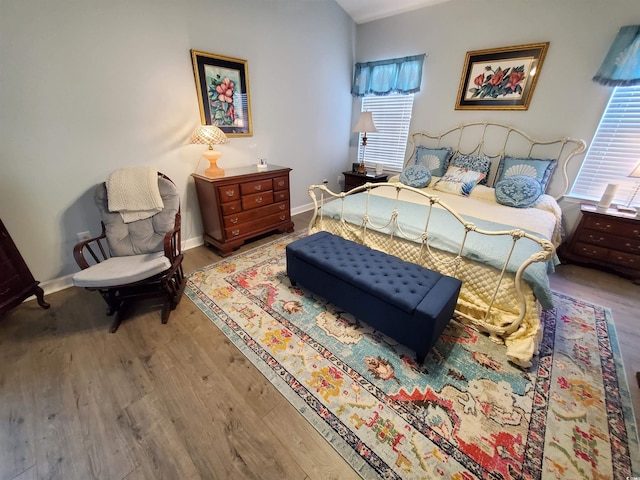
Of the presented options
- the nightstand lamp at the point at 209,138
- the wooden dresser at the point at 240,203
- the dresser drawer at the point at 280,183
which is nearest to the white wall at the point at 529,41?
the dresser drawer at the point at 280,183

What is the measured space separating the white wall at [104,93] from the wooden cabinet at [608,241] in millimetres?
3762

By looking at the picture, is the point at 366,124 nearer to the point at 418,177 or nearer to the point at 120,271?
the point at 418,177

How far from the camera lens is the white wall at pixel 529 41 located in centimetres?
251

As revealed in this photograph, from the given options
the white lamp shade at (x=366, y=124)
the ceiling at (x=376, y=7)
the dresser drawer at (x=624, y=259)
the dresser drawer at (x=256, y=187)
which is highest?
the ceiling at (x=376, y=7)

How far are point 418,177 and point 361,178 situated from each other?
3.29ft

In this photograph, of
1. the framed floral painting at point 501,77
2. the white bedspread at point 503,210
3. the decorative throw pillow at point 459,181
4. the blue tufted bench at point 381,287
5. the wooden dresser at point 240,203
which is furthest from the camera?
the decorative throw pillow at point 459,181

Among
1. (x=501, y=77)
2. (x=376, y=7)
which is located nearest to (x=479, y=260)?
(x=501, y=77)

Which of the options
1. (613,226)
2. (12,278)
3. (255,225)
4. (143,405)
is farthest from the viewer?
(255,225)

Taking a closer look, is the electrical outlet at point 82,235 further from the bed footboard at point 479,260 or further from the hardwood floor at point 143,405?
the bed footboard at point 479,260

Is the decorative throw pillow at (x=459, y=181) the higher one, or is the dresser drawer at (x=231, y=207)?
the decorative throw pillow at (x=459, y=181)

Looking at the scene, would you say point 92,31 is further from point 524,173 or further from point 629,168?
point 629,168

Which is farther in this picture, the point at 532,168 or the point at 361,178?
the point at 361,178

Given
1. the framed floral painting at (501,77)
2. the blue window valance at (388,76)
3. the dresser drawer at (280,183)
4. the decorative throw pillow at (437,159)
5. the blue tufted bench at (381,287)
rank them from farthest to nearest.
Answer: the blue window valance at (388,76), the decorative throw pillow at (437,159), the dresser drawer at (280,183), the framed floral painting at (501,77), the blue tufted bench at (381,287)

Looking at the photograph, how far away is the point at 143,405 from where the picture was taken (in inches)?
55.0
